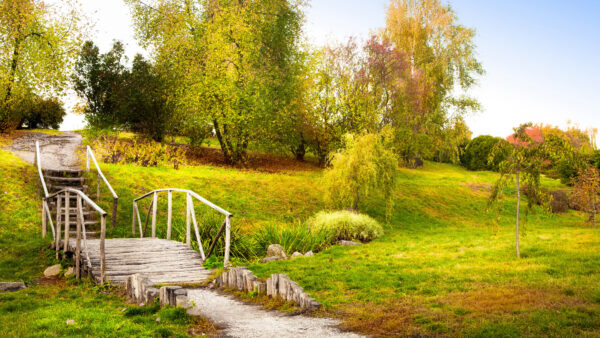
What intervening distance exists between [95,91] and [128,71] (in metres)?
A: 1.92

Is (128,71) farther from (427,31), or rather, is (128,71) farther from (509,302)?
(427,31)

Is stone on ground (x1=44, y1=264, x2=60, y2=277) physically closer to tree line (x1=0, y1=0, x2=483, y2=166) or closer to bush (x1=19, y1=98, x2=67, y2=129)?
tree line (x1=0, y1=0, x2=483, y2=166)

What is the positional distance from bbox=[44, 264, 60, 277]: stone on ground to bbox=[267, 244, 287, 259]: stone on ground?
209 inches

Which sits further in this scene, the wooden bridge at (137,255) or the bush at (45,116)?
the bush at (45,116)

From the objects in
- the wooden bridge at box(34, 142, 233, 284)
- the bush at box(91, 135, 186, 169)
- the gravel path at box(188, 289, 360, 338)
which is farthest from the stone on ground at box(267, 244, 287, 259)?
the bush at box(91, 135, 186, 169)

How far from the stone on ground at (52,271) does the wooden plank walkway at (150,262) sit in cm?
49

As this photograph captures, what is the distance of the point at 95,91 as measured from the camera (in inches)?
882

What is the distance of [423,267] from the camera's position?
1059cm

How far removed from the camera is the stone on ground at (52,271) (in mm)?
10288

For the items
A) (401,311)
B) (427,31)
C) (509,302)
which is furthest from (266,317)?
(427,31)

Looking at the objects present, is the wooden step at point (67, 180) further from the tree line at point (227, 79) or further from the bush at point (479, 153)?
the bush at point (479, 153)

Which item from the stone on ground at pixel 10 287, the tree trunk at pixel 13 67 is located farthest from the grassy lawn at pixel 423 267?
the tree trunk at pixel 13 67

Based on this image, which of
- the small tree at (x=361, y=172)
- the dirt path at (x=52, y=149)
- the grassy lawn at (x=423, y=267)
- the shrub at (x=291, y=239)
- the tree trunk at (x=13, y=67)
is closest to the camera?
the grassy lawn at (x=423, y=267)

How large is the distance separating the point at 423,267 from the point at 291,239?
15.0ft
